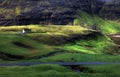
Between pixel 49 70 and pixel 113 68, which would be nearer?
pixel 49 70

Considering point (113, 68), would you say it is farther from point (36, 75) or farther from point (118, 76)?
point (36, 75)

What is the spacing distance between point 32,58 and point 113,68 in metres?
54.5

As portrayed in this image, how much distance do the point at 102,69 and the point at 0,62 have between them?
5054cm

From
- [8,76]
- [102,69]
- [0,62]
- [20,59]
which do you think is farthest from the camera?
[20,59]

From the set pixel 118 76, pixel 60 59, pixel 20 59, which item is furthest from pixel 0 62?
pixel 118 76

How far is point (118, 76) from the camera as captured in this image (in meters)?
140

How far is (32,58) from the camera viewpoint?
198 metres

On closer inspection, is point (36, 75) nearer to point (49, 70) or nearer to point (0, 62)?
point (49, 70)

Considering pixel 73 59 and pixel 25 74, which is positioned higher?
pixel 25 74

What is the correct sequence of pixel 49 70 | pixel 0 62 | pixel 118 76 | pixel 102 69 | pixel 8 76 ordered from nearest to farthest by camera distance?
pixel 8 76 < pixel 118 76 < pixel 49 70 < pixel 102 69 < pixel 0 62

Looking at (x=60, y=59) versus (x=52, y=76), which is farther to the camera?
(x=60, y=59)

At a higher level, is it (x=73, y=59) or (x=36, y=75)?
(x=36, y=75)

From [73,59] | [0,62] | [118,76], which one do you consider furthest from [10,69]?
[73,59]

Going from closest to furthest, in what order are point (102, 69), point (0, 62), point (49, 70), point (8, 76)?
point (8, 76) → point (49, 70) → point (102, 69) → point (0, 62)
